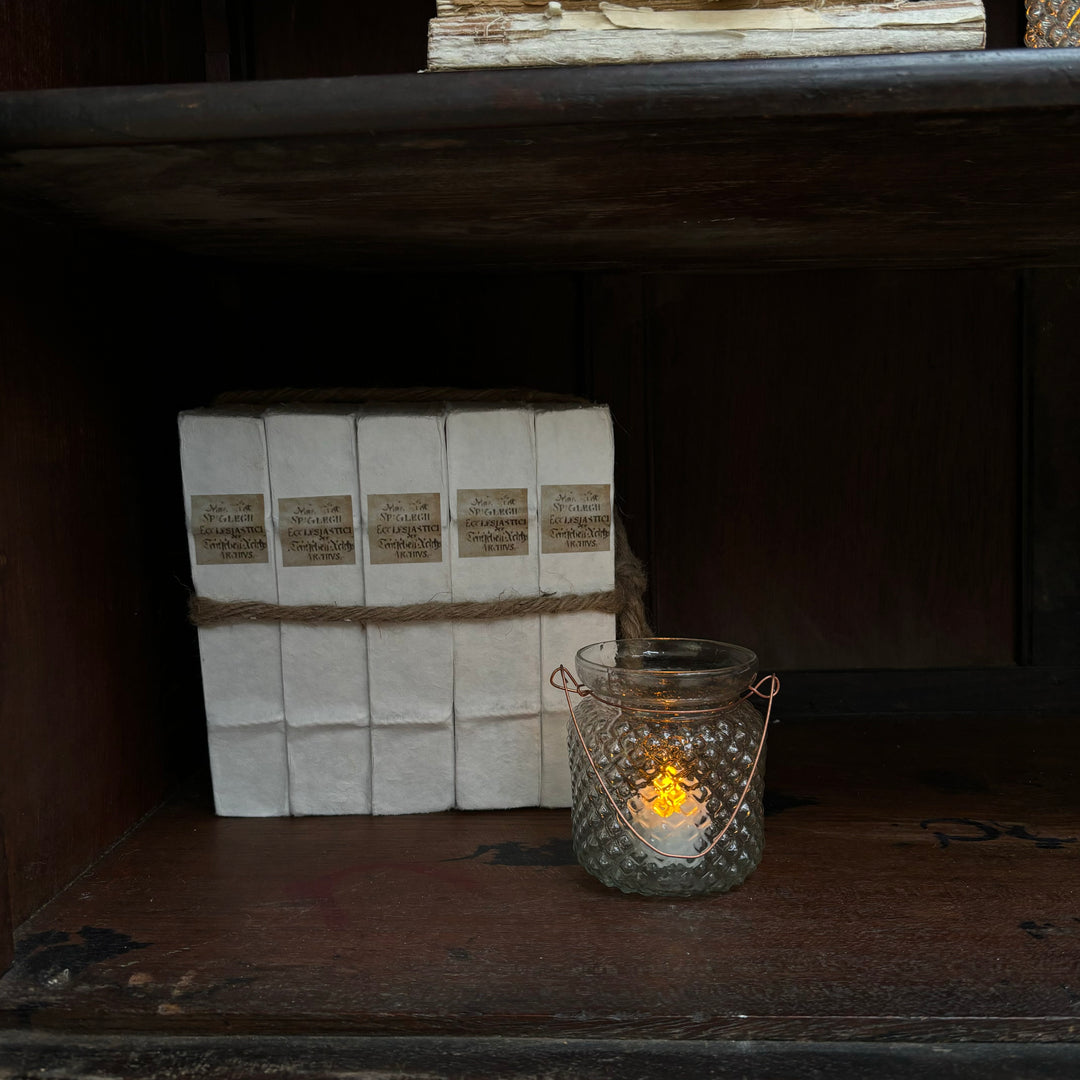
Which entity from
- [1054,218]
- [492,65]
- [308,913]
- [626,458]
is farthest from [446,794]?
[1054,218]

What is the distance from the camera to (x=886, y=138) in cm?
64

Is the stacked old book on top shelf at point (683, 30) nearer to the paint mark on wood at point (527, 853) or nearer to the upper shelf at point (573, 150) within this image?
the upper shelf at point (573, 150)

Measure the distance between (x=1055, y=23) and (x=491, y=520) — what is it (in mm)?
585

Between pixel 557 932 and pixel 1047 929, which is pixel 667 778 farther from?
pixel 1047 929

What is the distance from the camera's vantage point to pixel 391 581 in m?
0.90

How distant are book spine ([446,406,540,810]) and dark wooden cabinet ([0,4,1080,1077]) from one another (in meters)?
0.06

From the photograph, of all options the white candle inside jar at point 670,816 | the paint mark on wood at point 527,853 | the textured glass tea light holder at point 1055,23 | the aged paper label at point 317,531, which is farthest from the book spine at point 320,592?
the textured glass tea light holder at point 1055,23

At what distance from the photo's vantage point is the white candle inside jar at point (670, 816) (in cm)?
79

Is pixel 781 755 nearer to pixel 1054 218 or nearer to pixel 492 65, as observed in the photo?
pixel 1054 218

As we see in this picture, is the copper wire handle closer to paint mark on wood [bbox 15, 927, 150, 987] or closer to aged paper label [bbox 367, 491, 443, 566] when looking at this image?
aged paper label [bbox 367, 491, 443, 566]

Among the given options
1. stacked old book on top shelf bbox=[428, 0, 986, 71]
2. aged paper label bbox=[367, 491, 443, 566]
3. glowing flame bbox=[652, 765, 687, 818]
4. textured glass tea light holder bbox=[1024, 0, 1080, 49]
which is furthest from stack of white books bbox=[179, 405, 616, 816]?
textured glass tea light holder bbox=[1024, 0, 1080, 49]

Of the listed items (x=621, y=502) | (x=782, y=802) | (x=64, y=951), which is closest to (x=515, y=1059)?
(x=64, y=951)

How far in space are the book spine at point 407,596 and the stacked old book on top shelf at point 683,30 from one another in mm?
325

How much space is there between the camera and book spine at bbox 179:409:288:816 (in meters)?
0.89
